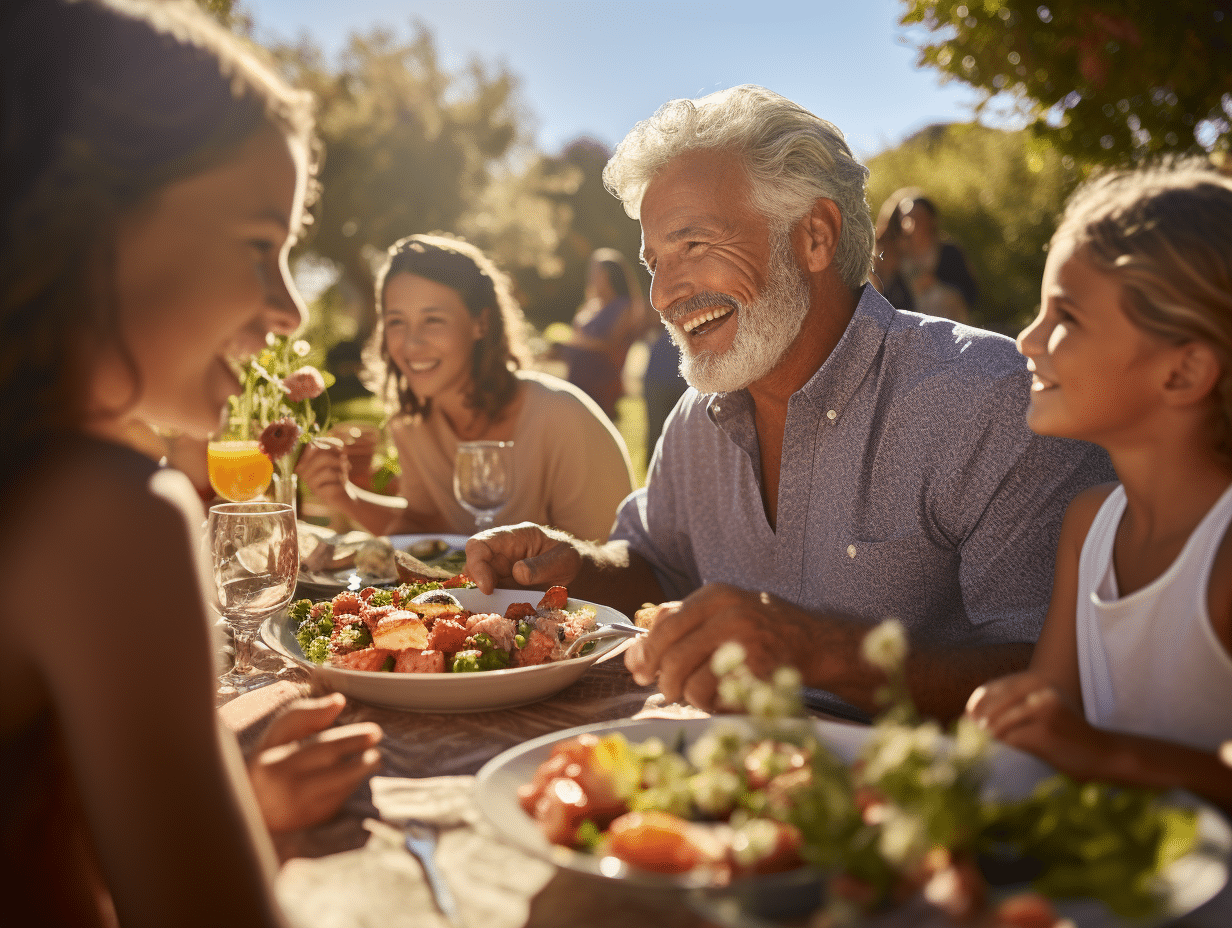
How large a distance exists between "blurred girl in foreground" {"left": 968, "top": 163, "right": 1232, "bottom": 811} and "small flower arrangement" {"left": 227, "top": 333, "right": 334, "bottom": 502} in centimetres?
227

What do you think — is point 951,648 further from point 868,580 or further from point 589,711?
point 589,711

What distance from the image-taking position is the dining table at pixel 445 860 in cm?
101

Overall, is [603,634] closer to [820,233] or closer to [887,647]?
[887,647]

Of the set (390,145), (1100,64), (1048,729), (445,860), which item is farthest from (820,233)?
(390,145)

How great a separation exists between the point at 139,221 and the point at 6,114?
0.18 m

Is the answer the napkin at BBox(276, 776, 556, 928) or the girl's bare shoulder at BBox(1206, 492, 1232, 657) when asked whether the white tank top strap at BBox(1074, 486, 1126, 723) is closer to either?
the girl's bare shoulder at BBox(1206, 492, 1232, 657)

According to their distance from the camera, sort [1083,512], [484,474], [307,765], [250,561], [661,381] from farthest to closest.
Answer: [661,381] → [484,474] → [250,561] → [1083,512] → [307,765]

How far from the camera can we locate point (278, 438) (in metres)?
2.78

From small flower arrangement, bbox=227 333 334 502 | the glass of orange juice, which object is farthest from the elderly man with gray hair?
small flower arrangement, bbox=227 333 334 502

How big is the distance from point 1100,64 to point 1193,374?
0.52 metres

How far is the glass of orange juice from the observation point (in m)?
2.84

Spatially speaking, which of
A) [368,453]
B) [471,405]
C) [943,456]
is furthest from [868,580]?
[368,453]

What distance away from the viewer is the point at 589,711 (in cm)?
171

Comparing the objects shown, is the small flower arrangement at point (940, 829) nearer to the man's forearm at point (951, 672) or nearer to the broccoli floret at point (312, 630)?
the man's forearm at point (951, 672)
